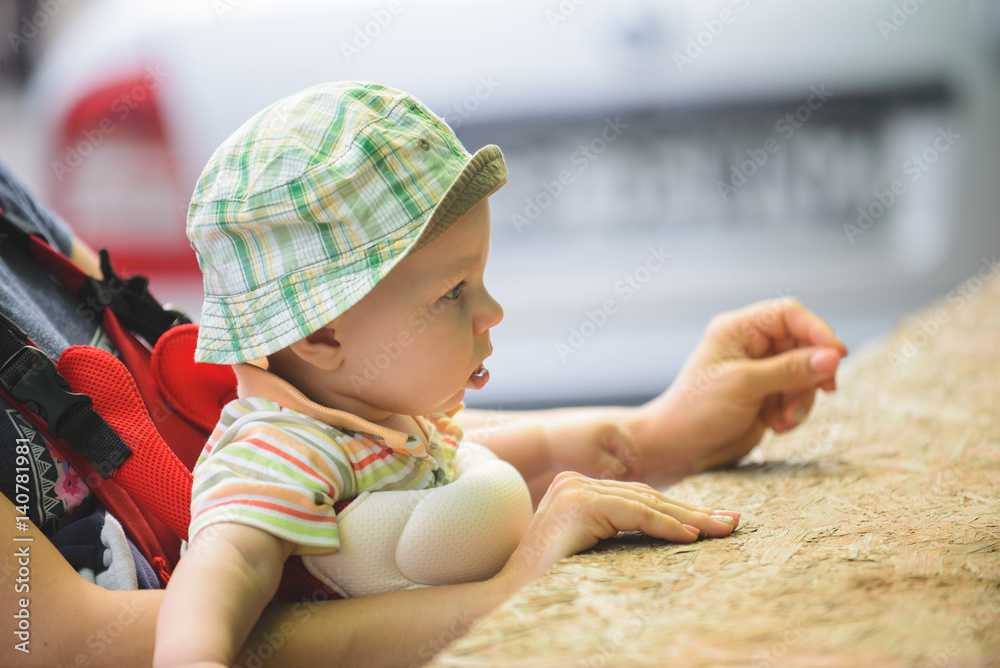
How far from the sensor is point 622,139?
2.76 meters

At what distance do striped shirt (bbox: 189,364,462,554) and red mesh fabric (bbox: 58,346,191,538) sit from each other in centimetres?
8

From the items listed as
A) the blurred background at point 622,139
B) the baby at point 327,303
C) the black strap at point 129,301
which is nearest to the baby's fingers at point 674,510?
the baby at point 327,303

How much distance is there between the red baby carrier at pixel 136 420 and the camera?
2.97 ft

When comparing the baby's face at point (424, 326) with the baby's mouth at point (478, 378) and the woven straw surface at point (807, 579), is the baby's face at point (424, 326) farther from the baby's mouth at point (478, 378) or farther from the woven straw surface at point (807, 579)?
the woven straw surface at point (807, 579)

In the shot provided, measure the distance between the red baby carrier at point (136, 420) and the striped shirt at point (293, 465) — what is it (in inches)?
3.4

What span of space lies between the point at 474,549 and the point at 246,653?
0.77 ft

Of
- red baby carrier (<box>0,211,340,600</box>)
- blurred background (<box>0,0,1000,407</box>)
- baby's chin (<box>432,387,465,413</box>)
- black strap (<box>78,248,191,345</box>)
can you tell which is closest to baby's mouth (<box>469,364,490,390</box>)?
baby's chin (<box>432,387,465,413</box>)

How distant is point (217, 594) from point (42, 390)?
318 millimetres

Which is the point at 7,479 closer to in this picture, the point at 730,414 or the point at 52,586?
the point at 52,586

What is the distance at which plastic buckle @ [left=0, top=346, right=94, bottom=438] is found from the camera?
0.90 meters

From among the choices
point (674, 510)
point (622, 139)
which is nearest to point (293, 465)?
point (674, 510)

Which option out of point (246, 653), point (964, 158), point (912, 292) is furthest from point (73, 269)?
point (964, 158)

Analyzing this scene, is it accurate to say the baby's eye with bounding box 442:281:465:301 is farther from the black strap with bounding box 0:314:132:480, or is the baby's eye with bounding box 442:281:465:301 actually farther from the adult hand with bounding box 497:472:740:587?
the black strap with bounding box 0:314:132:480

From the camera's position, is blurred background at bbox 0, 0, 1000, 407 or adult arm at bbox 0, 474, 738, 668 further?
blurred background at bbox 0, 0, 1000, 407
